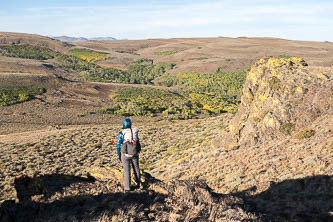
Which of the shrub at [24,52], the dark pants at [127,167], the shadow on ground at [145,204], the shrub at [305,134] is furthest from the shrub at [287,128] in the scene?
the shrub at [24,52]

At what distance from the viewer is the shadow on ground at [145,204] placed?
6.80m

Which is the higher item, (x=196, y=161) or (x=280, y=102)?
(x=280, y=102)

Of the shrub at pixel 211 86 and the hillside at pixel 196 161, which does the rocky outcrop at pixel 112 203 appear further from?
the shrub at pixel 211 86

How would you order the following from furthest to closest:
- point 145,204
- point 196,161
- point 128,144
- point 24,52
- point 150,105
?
point 24,52
point 150,105
point 196,161
point 128,144
point 145,204

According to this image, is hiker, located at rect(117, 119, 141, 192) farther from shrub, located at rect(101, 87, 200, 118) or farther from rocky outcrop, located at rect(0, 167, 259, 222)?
shrub, located at rect(101, 87, 200, 118)

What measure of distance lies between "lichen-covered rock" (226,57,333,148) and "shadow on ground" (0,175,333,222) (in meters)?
6.03

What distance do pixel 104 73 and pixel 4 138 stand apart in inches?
2886

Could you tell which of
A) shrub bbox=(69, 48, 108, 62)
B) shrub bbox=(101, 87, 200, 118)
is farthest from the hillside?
shrub bbox=(69, 48, 108, 62)

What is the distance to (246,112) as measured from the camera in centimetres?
1939

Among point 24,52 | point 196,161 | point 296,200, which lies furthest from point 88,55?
point 296,200

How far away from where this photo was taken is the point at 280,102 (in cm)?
1653

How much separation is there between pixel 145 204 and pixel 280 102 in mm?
11959

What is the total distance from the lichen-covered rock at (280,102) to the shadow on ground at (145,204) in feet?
19.8

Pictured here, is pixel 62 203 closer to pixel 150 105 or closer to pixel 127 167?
pixel 127 167
